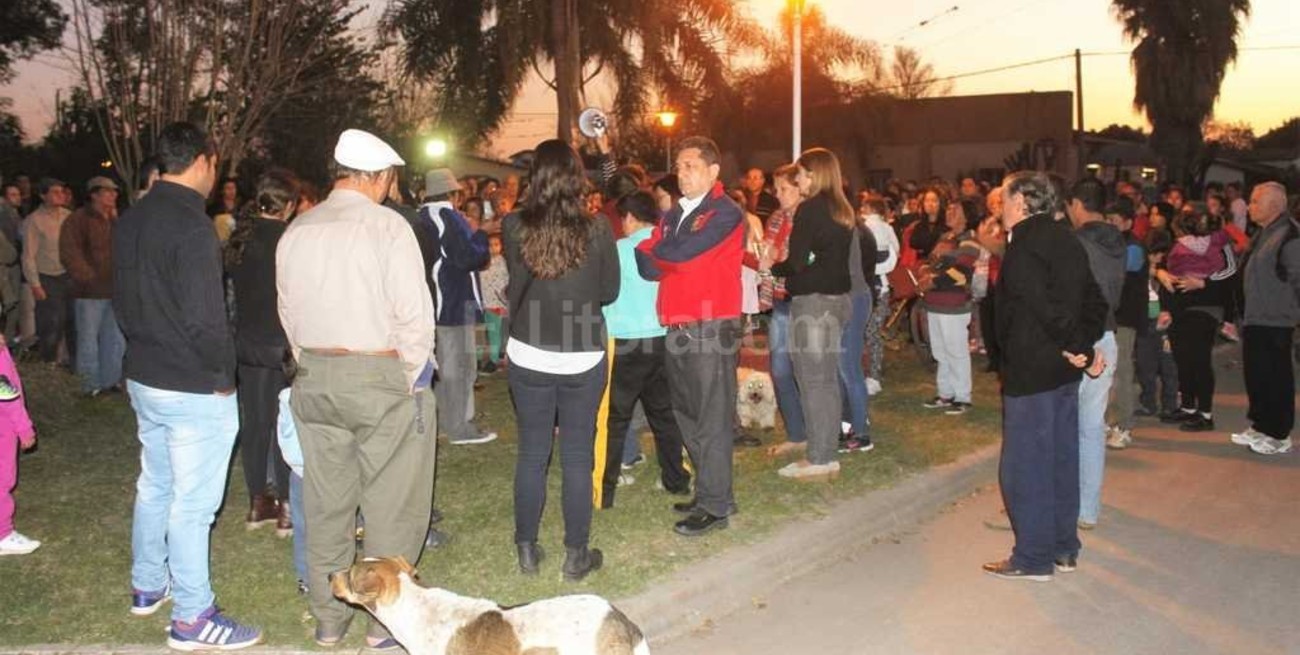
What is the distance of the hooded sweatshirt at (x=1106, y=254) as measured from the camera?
682 centimetres

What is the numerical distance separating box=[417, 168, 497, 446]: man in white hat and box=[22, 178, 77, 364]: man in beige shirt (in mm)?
5277

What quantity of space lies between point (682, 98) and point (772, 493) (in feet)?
47.9

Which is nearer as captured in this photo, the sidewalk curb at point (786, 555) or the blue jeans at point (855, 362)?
the sidewalk curb at point (786, 555)

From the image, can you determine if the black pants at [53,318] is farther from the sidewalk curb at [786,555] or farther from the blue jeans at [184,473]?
the sidewalk curb at [786,555]

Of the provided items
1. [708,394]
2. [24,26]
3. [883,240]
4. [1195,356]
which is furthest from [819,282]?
[24,26]

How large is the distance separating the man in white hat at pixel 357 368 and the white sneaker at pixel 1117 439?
6.58m

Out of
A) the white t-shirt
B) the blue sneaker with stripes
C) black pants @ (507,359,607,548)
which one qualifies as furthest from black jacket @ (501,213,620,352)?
the white t-shirt

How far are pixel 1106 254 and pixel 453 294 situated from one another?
460cm

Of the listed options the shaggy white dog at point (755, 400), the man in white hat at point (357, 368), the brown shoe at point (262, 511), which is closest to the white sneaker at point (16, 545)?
the brown shoe at point (262, 511)

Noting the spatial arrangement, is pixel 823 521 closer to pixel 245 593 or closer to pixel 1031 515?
pixel 1031 515

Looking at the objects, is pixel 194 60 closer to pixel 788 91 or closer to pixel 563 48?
pixel 563 48

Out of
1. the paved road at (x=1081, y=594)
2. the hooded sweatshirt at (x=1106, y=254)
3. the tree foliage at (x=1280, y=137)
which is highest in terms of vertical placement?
the tree foliage at (x=1280, y=137)

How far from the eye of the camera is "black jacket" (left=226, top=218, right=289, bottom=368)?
19.3 feet

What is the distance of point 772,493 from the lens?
7.11 meters
